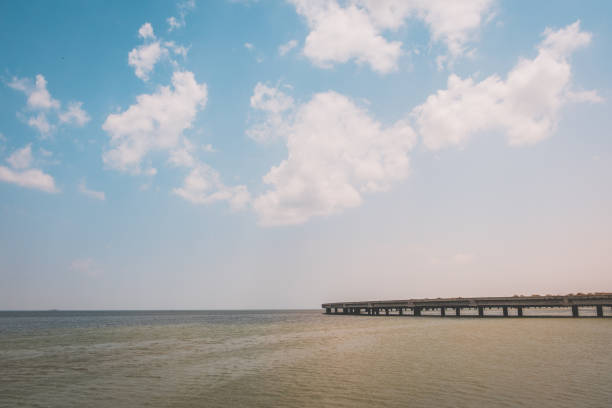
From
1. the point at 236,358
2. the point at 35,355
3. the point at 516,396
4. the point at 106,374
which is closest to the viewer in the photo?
the point at 516,396

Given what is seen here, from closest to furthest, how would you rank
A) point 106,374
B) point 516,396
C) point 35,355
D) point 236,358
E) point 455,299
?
point 516,396 < point 106,374 < point 236,358 < point 35,355 < point 455,299

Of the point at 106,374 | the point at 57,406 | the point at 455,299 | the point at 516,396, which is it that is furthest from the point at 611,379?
the point at 455,299

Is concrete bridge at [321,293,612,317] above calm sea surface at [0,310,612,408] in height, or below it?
below

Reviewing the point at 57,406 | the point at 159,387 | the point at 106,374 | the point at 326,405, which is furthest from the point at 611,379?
the point at 106,374

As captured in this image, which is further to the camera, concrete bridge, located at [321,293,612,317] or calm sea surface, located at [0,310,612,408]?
concrete bridge, located at [321,293,612,317]

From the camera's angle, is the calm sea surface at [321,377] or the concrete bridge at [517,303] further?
the concrete bridge at [517,303]

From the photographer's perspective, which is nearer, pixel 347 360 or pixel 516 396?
pixel 516 396

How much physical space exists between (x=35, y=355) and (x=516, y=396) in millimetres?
32674

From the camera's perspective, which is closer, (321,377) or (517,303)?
(321,377)

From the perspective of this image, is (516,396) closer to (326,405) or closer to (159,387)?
(326,405)

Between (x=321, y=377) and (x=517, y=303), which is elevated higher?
(x=321, y=377)

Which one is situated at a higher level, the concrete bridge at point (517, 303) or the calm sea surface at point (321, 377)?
the calm sea surface at point (321, 377)

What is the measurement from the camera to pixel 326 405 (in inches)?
539

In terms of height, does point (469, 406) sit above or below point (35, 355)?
above
